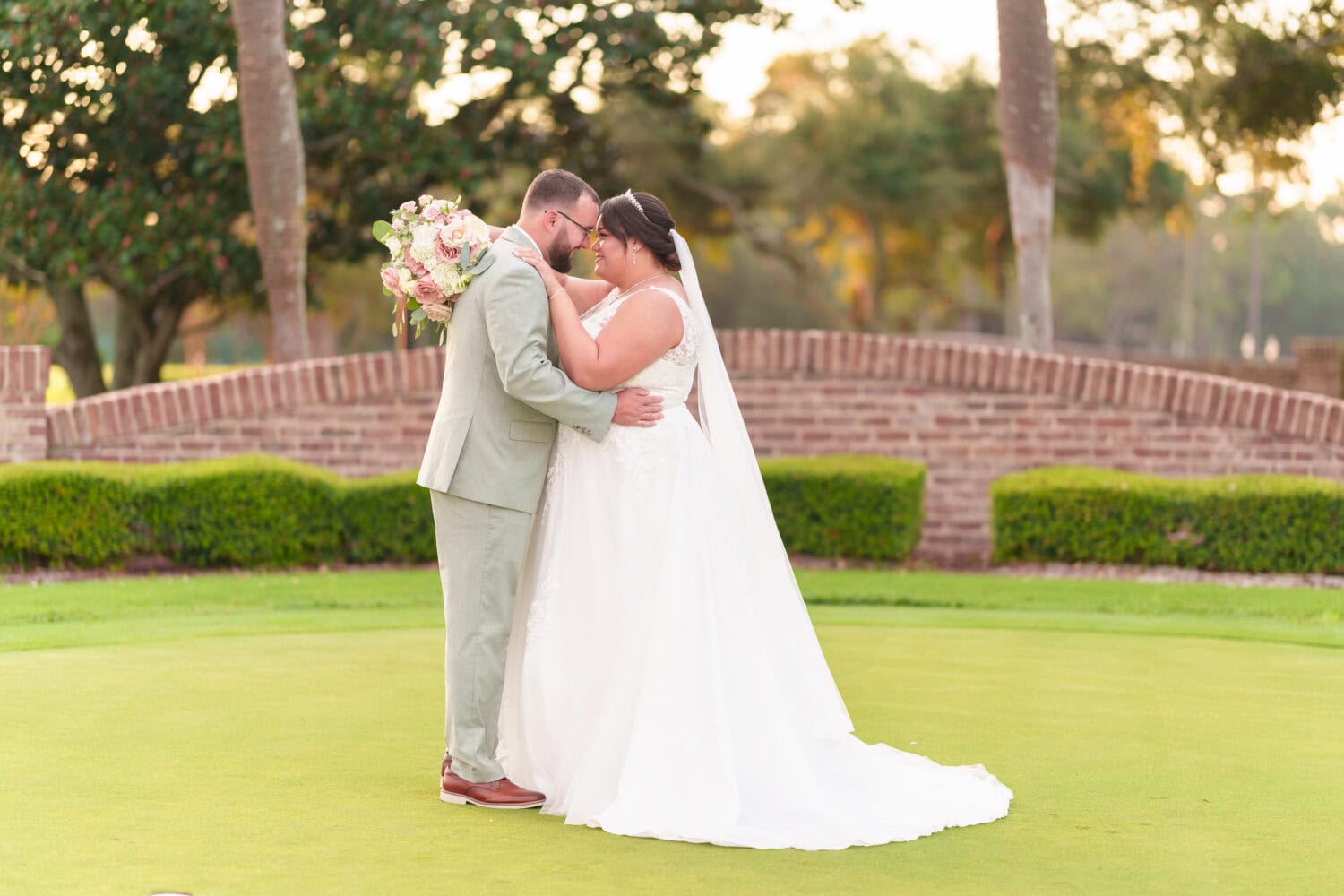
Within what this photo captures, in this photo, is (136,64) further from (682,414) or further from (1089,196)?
(1089,196)

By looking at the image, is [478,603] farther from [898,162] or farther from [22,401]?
[898,162]

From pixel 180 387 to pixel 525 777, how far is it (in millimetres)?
8204

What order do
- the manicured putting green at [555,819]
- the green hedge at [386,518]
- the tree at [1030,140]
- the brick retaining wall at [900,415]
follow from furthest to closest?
1. the tree at [1030,140]
2. the brick retaining wall at [900,415]
3. the green hedge at [386,518]
4. the manicured putting green at [555,819]

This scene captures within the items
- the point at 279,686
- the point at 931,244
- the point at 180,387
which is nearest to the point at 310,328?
the point at 931,244

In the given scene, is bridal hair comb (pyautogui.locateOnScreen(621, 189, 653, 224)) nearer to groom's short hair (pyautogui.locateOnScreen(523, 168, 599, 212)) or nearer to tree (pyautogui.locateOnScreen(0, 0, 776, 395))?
groom's short hair (pyautogui.locateOnScreen(523, 168, 599, 212))

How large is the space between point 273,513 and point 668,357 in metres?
6.78

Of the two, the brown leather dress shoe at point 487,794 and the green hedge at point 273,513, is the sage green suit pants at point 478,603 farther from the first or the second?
the green hedge at point 273,513

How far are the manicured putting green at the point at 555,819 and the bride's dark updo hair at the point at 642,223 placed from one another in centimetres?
178

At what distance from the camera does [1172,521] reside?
38.8 ft

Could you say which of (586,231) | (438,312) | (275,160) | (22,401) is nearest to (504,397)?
(438,312)

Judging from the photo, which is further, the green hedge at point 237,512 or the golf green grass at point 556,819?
the green hedge at point 237,512

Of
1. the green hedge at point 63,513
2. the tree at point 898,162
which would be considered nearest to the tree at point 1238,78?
the tree at point 898,162

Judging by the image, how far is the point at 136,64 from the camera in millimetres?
16453

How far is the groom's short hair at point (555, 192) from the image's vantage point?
556cm
